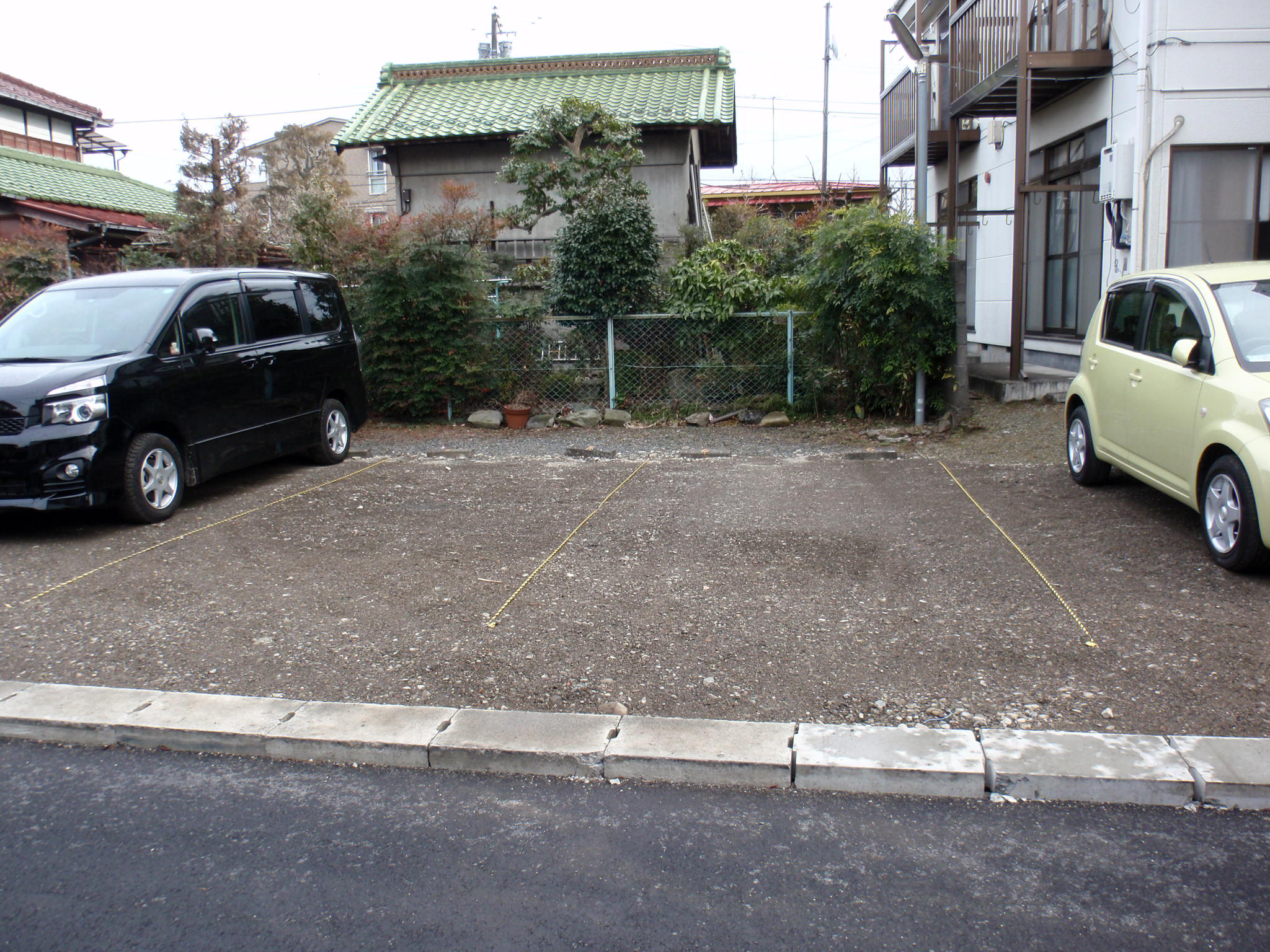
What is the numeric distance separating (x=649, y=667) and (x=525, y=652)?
0.61 meters

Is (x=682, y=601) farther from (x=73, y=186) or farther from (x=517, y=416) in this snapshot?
(x=73, y=186)

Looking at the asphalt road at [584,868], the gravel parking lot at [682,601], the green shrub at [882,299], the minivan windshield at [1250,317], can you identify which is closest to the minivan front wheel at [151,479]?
the gravel parking lot at [682,601]

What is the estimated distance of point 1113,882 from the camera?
2.71 m

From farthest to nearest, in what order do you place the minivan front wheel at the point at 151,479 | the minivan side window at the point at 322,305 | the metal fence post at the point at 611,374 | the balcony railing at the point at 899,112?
the balcony railing at the point at 899,112, the metal fence post at the point at 611,374, the minivan side window at the point at 322,305, the minivan front wheel at the point at 151,479

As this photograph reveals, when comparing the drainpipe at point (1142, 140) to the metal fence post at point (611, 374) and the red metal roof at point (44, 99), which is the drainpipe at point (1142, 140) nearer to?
the metal fence post at point (611, 374)

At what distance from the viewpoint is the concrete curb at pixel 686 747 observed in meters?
3.19

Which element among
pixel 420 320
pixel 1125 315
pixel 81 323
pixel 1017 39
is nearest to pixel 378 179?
pixel 420 320

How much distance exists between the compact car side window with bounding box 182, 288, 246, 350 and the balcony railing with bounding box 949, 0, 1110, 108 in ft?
28.8

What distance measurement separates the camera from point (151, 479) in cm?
679

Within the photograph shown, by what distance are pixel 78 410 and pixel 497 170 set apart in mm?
11820

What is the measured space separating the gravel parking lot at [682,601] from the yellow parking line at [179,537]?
1.1 inches

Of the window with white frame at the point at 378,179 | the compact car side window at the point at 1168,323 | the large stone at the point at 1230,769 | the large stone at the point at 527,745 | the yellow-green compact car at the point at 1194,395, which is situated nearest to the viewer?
the large stone at the point at 1230,769

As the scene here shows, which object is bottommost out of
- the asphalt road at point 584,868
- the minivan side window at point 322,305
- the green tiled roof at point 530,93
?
the asphalt road at point 584,868

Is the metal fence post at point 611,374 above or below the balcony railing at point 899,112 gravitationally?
below
